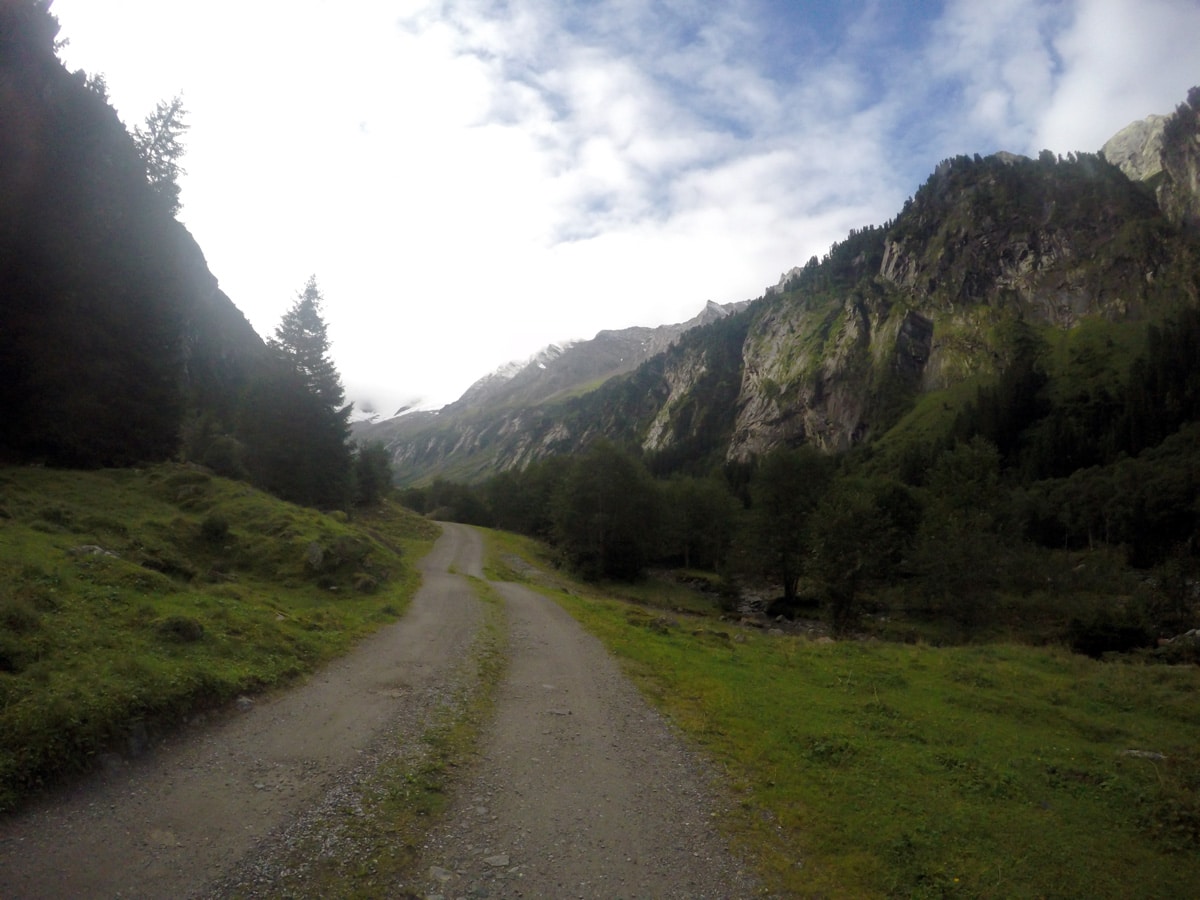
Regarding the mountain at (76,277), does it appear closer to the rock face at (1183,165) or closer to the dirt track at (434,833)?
the dirt track at (434,833)

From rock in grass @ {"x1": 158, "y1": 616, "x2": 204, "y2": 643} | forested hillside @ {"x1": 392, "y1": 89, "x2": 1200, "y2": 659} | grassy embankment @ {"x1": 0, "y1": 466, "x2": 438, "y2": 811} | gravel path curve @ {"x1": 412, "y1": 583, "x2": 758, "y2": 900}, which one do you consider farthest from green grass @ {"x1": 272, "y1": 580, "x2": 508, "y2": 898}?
forested hillside @ {"x1": 392, "y1": 89, "x2": 1200, "y2": 659}

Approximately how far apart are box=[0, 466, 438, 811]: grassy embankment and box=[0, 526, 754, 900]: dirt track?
0.72 metres

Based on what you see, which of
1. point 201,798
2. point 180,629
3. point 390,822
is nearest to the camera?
point 390,822

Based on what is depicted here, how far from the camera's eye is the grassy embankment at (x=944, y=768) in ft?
24.6

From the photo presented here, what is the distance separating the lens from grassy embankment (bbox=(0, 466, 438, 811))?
8250 millimetres

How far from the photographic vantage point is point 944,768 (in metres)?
10.9

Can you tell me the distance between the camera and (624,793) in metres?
8.98

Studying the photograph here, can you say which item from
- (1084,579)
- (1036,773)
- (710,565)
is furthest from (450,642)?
(710,565)

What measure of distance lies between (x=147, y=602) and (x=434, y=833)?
10.3 m

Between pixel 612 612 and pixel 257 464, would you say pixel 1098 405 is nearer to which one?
pixel 612 612

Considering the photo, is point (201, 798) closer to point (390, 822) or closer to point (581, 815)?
point (390, 822)

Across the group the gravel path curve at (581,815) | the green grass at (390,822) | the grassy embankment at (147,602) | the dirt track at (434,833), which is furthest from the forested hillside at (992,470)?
the green grass at (390,822)

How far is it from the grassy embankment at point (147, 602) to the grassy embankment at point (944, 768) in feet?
29.7

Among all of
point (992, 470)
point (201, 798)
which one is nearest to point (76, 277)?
point (201, 798)
